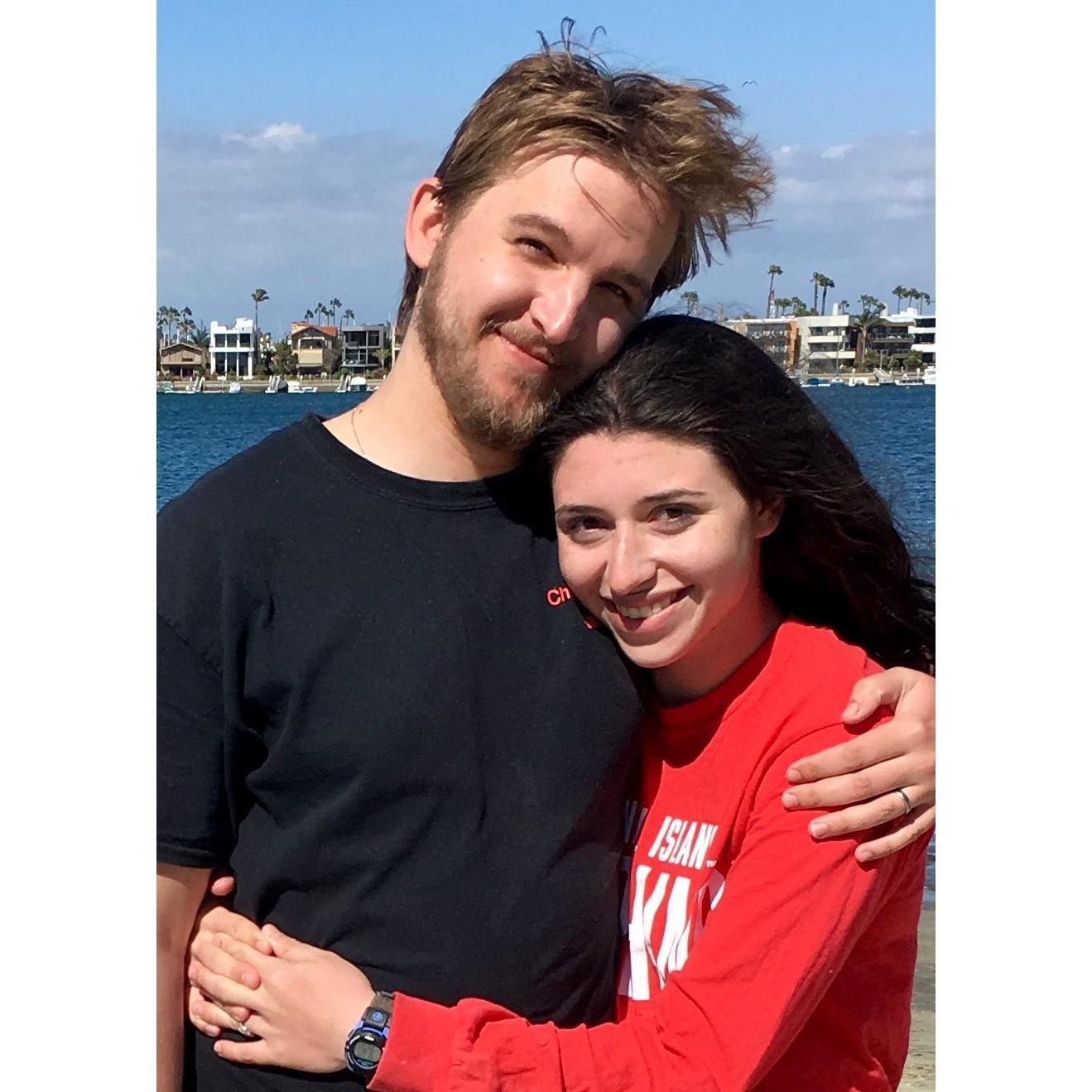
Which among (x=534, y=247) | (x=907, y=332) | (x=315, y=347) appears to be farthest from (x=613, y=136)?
(x=315, y=347)

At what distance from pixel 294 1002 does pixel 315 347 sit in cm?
403

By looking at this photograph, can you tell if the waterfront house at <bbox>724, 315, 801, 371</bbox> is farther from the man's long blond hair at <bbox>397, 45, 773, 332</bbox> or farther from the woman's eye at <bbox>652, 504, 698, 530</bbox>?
the woman's eye at <bbox>652, 504, 698, 530</bbox>

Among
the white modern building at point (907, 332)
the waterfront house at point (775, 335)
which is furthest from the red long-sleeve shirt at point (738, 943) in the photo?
the white modern building at point (907, 332)

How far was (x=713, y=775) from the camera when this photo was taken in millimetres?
2459

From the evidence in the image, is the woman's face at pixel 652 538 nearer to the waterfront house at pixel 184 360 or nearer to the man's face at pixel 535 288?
the man's face at pixel 535 288

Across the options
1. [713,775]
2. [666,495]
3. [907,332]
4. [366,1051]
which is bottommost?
[366,1051]

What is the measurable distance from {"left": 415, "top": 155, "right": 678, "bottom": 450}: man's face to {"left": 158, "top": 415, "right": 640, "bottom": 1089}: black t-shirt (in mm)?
193

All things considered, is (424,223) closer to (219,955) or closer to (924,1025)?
(219,955)

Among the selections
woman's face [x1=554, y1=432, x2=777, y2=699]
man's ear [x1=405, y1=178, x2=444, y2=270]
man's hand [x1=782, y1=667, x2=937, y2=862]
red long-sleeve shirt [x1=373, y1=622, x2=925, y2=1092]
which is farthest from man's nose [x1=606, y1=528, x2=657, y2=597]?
man's ear [x1=405, y1=178, x2=444, y2=270]

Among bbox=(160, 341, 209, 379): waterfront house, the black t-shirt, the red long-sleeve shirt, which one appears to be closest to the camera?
the red long-sleeve shirt

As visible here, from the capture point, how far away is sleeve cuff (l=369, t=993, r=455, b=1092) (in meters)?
2.26
